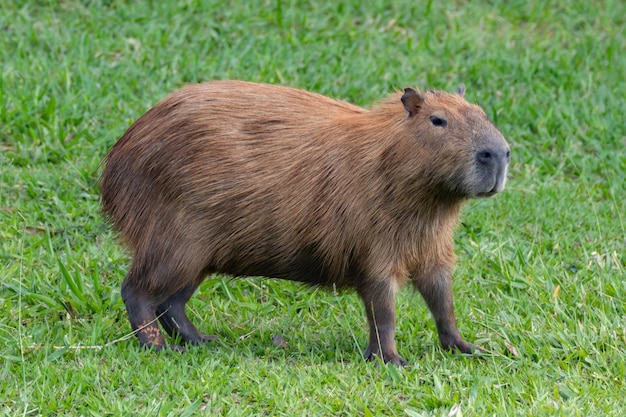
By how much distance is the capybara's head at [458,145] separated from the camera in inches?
170

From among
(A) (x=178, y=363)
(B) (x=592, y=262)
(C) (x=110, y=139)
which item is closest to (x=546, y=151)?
(B) (x=592, y=262)

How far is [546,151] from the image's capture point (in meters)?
7.05

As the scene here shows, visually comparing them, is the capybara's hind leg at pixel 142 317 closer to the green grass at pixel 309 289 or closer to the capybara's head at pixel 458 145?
the green grass at pixel 309 289

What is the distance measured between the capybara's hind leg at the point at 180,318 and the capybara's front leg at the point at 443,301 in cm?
103

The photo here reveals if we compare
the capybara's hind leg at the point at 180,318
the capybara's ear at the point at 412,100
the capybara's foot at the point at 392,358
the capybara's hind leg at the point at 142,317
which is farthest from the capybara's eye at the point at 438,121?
the capybara's hind leg at the point at 142,317

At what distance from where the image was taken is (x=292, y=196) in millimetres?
4680

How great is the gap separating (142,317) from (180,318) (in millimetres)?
262

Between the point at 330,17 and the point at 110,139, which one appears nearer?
the point at 110,139

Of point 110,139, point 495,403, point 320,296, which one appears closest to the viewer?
point 495,403

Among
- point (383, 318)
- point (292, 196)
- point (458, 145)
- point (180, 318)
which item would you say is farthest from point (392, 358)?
point (180, 318)

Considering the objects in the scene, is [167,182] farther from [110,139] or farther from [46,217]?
[110,139]

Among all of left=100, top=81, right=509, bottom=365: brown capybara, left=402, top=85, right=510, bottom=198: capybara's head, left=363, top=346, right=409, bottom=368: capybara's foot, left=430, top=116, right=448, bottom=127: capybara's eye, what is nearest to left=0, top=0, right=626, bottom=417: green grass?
left=363, top=346, right=409, bottom=368: capybara's foot

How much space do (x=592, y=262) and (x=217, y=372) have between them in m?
2.19

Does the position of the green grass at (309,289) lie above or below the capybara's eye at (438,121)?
below
